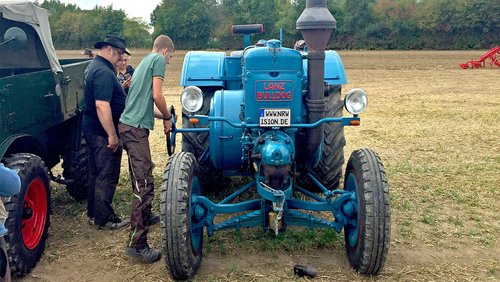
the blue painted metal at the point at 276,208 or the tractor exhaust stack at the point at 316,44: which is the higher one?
the tractor exhaust stack at the point at 316,44

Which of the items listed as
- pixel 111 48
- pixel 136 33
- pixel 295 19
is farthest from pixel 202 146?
pixel 136 33

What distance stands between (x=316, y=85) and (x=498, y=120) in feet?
23.9

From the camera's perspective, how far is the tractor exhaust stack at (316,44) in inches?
152

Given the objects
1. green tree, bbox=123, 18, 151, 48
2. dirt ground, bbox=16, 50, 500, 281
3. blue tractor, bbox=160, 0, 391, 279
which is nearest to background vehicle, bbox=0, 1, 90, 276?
dirt ground, bbox=16, 50, 500, 281

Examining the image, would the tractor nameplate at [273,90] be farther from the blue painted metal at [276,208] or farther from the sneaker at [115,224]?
the sneaker at [115,224]

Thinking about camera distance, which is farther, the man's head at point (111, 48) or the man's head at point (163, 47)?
the man's head at point (111, 48)

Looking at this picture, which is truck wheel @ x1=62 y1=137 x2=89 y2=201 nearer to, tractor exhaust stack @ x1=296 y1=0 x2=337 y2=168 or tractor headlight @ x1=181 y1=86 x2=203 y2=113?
tractor headlight @ x1=181 y1=86 x2=203 y2=113

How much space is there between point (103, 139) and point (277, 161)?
6.63 ft

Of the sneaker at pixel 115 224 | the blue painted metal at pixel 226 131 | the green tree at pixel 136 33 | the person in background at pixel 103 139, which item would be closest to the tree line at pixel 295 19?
the green tree at pixel 136 33

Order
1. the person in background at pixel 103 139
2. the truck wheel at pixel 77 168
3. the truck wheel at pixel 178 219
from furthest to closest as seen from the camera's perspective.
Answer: the truck wheel at pixel 77 168 → the person in background at pixel 103 139 → the truck wheel at pixel 178 219

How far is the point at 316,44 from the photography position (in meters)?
3.92

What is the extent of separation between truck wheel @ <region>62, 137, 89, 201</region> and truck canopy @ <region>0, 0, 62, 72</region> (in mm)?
971

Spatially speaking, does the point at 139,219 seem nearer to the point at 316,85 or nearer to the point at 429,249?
the point at 316,85

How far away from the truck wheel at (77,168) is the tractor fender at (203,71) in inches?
53.7
